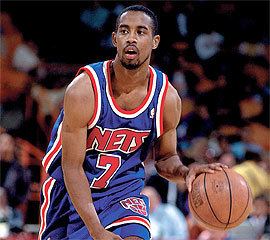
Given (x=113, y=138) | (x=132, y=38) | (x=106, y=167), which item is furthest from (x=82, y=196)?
(x=132, y=38)

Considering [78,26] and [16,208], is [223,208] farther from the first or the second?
[78,26]

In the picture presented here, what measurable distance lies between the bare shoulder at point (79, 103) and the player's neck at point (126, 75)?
0.22m

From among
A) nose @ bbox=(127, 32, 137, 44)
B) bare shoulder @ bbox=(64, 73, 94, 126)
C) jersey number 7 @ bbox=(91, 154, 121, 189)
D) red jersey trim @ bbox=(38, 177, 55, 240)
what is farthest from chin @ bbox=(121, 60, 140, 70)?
red jersey trim @ bbox=(38, 177, 55, 240)

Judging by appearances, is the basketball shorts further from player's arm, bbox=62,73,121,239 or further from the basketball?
the basketball

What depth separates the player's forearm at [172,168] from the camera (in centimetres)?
403

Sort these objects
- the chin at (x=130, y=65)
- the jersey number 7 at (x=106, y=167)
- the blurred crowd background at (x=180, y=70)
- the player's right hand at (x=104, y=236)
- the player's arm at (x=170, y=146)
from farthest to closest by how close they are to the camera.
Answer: the blurred crowd background at (x=180, y=70) → the player's arm at (x=170, y=146) → the jersey number 7 at (x=106, y=167) → the chin at (x=130, y=65) → the player's right hand at (x=104, y=236)

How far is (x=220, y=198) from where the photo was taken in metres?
3.80

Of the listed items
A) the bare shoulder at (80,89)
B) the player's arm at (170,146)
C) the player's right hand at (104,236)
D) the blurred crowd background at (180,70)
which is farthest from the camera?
the blurred crowd background at (180,70)

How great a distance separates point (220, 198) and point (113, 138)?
0.72 m

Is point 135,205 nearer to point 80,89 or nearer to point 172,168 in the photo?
point 172,168

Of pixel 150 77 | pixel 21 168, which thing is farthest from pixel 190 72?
pixel 150 77

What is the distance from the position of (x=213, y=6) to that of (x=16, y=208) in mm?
4250

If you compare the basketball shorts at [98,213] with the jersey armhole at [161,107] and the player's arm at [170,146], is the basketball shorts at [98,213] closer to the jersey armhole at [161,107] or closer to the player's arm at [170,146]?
the player's arm at [170,146]

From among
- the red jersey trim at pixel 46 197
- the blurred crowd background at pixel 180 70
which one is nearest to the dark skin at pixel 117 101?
the red jersey trim at pixel 46 197
